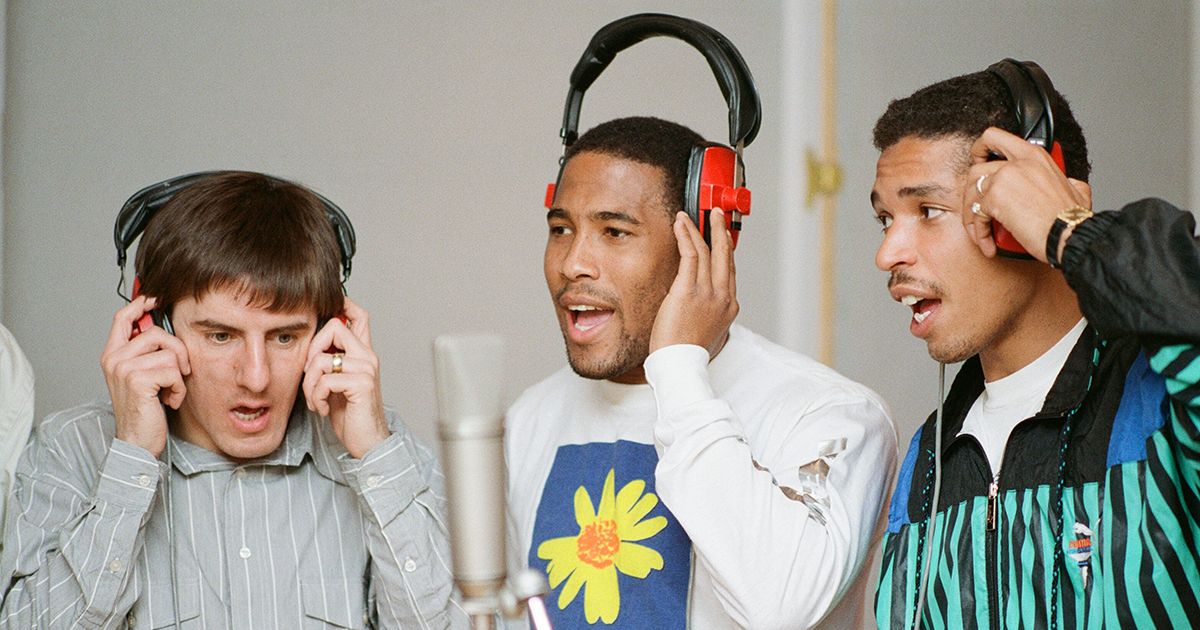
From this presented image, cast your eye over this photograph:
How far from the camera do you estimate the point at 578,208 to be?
1963mm

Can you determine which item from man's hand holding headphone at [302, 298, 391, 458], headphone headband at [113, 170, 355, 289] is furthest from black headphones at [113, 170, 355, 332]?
man's hand holding headphone at [302, 298, 391, 458]

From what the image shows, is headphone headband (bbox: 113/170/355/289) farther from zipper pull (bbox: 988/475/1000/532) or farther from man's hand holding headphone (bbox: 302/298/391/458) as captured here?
zipper pull (bbox: 988/475/1000/532)

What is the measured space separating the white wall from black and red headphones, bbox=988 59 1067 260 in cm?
155

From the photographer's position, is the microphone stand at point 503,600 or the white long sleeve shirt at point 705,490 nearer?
the microphone stand at point 503,600

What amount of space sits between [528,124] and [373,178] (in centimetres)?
41

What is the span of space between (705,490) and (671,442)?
9 cm

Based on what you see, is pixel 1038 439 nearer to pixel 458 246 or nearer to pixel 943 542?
pixel 943 542

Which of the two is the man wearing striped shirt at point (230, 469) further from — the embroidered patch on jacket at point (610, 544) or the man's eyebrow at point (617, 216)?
the man's eyebrow at point (617, 216)

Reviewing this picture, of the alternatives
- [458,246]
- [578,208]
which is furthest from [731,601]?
[458,246]

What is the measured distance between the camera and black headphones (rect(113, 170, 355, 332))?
1862 mm

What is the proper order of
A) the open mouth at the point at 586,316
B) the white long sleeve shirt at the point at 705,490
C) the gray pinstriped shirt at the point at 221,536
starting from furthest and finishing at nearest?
the open mouth at the point at 586,316
the gray pinstriped shirt at the point at 221,536
the white long sleeve shirt at the point at 705,490

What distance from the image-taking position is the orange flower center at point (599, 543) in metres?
1.84

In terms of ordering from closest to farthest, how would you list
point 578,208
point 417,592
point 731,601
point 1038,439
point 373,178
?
1. point 1038,439
2. point 731,601
3. point 417,592
4. point 578,208
5. point 373,178

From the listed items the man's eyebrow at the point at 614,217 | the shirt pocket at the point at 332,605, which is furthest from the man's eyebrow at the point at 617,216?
the shirt pocket at the point at 332,605
